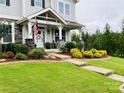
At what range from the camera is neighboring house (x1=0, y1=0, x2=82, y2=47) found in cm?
2066

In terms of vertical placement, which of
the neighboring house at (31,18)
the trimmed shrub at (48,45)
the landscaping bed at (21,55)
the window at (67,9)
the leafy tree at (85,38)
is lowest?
the landscaping bed at (21,55)

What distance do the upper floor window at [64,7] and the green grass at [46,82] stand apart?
46.9ft

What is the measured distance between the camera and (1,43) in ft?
64.4

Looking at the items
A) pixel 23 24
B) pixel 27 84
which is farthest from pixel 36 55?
pixel 27 84

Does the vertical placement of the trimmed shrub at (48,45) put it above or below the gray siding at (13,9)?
below

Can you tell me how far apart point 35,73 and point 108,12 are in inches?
1272

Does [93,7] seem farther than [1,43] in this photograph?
Yes

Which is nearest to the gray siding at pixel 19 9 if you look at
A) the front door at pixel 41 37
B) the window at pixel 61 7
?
the front door at pixel 41 37

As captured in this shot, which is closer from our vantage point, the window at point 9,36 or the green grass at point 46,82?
the green grass at point 46,82

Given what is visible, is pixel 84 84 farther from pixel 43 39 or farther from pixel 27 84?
pixel 43 39

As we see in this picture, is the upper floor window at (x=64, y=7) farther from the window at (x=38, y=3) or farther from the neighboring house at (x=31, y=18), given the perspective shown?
the window at (x=38, y=3)

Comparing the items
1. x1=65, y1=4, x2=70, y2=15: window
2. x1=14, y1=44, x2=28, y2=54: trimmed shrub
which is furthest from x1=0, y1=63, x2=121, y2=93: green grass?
x1=65, y1=4, x2=70, y2=15: window

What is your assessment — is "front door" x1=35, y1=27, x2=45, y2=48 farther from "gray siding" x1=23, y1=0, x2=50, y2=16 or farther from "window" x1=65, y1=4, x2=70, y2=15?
"window" x1=65, y1=4, x2=70, y2=15

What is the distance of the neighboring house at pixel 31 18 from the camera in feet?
67.8
